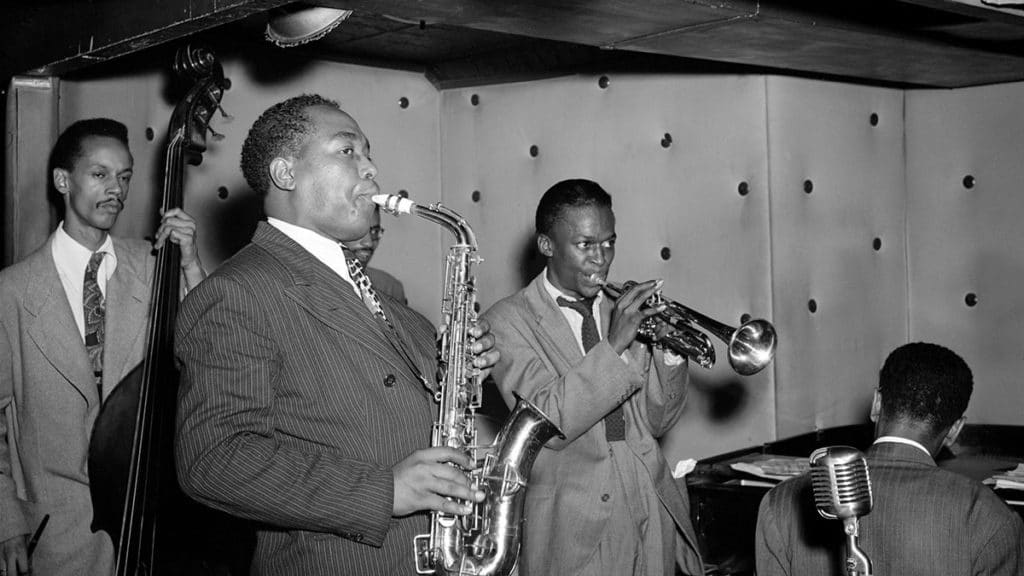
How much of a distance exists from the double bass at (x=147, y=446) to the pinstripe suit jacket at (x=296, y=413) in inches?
30.8

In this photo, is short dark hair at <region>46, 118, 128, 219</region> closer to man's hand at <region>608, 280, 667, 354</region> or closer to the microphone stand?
man's hand at <region>608, 280, 667, 354</region>

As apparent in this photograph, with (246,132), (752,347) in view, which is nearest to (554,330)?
(752,347)

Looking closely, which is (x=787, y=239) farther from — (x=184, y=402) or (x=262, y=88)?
(x=184, y=402)

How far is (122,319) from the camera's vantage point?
143 inches

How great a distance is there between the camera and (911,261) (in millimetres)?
5219

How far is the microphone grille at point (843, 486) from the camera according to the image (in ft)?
6.28

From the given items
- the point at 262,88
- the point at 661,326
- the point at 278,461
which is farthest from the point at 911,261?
the point at 278,461

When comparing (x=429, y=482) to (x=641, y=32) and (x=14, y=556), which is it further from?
(x=641, y=32)

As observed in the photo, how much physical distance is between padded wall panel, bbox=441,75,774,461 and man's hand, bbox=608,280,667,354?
Answer: 133 cm

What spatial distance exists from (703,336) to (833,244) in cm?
151

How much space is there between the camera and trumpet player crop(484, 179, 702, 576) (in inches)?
135

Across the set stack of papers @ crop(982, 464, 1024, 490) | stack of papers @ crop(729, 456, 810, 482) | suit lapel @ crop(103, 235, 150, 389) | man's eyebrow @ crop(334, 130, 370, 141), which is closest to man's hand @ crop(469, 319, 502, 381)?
man's eyebrow @ crop(334, 130, 370, 141)

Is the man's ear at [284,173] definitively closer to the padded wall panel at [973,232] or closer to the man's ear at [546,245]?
the man's ear at [546,245]

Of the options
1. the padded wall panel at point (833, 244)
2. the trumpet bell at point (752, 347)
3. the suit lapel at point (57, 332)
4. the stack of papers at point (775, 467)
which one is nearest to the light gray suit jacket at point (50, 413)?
the suit lapel at point (57, 332)
